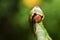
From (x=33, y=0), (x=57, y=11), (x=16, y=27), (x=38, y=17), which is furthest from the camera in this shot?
(x=16, y=27)

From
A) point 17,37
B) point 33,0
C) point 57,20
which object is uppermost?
point 33,0

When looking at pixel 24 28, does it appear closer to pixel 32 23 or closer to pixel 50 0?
pixel 50 0

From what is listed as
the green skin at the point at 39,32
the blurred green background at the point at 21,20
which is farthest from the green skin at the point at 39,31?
the blurred green background at the point at 21,20

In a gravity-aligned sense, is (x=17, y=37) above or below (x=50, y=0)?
below

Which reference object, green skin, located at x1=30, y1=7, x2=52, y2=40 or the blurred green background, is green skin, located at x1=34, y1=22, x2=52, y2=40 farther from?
the blurred green background

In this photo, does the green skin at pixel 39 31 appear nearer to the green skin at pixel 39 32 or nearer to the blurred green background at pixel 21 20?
the green skin at pixel 39 32

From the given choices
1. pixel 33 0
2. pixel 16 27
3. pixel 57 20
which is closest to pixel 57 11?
pixel 57 20

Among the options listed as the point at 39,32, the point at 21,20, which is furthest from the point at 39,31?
the point at 21,20

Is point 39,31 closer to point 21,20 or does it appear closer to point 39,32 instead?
point 39,32

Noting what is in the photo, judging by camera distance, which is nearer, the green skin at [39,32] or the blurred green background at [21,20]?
the green skin at [39,32]
